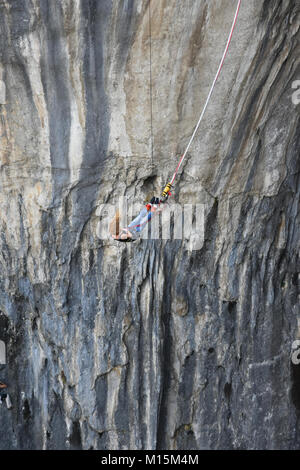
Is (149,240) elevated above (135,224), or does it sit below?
below

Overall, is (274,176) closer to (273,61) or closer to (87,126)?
(273,61)

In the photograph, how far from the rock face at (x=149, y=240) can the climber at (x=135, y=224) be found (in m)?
0.21

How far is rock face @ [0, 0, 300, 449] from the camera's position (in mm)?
4152

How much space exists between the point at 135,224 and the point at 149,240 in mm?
540

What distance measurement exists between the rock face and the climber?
8.4 inches

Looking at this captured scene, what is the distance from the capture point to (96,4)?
12.9ft

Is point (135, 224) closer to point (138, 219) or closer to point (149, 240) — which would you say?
point (138, 219)

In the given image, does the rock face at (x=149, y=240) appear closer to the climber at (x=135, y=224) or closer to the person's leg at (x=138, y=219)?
the climber at (x=135, y=224)

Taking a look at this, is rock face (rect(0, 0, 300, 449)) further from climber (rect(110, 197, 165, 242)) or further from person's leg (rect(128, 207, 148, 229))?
person's leg (rect(128, 207, 148, 229))

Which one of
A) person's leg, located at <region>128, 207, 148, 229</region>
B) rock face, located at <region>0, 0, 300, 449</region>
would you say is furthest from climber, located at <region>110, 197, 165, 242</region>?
rock face, located at <region>0, 0, 300, 449</region>

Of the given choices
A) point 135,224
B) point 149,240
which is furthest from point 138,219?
point 149,240

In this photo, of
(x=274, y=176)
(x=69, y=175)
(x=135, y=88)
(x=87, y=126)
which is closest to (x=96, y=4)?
(x=135, y=88)

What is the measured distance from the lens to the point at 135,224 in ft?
15.0
